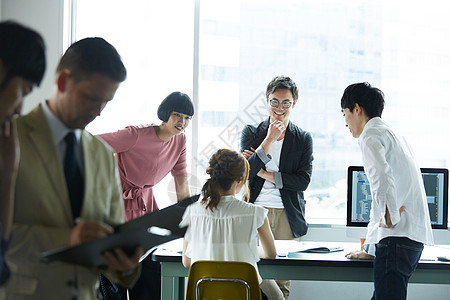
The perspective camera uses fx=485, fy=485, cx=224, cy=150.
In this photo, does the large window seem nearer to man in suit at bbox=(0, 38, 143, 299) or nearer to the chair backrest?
the chair backrest

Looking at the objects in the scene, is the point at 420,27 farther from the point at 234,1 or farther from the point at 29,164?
the point at 29,164

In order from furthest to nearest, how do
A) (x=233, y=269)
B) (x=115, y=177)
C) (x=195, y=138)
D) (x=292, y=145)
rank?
(x=195, y=138) < (x=292, y=145) < (x=233, y=269) < (x=115, y=177)

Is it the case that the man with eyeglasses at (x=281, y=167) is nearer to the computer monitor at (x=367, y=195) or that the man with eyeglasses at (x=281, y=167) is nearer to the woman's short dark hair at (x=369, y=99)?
the computer monitor at (x=367, y=195)

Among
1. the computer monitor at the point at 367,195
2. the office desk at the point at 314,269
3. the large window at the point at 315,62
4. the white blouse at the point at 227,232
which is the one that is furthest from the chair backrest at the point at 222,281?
the large window at the point at 315,62

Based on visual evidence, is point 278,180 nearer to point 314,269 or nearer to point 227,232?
point 314,269

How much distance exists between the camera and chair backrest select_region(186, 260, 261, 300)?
6.61 feet

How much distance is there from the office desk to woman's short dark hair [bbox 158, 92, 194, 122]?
2.28 feet

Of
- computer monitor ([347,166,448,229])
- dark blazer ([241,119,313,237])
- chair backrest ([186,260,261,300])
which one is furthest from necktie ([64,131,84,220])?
dark blazer ([241,119,313,237])

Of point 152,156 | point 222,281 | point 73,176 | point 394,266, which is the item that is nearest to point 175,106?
point 152,156

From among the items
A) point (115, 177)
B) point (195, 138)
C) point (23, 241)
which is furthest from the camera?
point (195, 138)

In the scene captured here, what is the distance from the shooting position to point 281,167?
3.03 metres

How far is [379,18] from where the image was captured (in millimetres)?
3979

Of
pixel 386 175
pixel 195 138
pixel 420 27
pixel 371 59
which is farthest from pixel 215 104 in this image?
pixel 386 175

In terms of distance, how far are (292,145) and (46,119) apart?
2483mm
